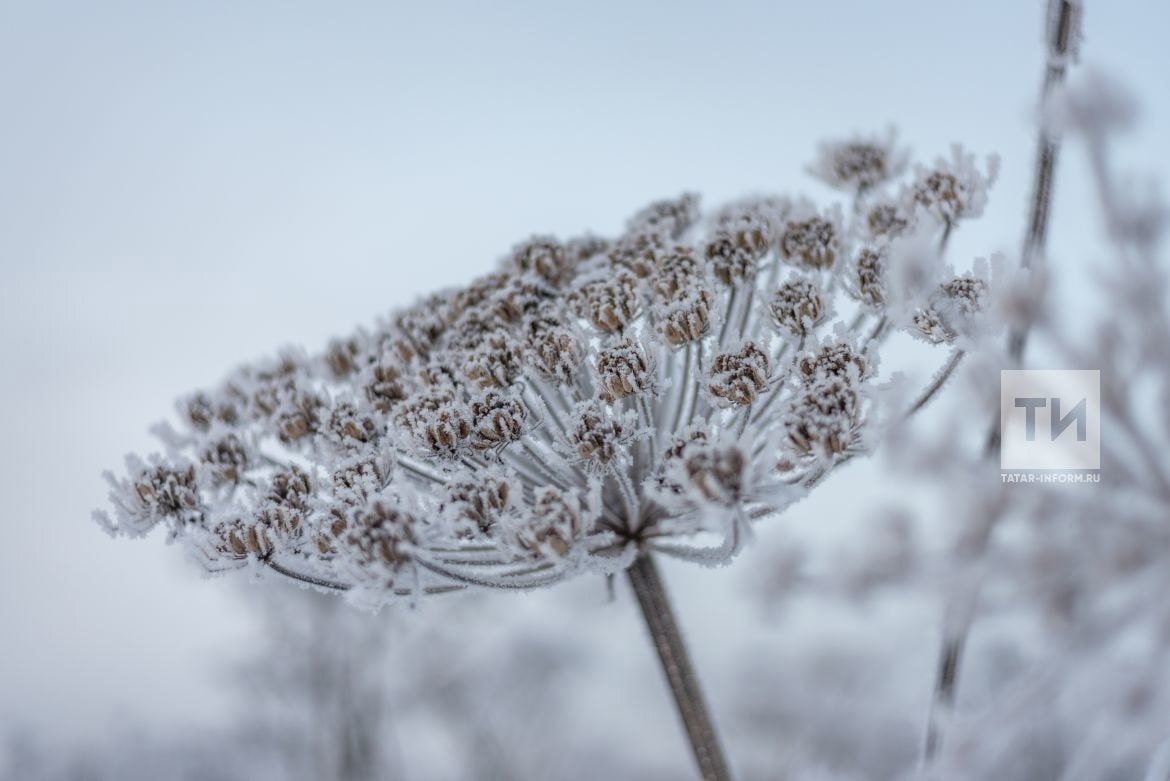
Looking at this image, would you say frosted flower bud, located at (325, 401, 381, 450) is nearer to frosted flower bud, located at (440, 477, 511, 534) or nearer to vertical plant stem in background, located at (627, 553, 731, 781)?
frosted flower bud, located at (440, 477, 511, 534)

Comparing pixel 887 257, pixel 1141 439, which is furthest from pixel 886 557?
pixel 887 257

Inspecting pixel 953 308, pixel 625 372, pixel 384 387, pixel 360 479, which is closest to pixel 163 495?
pixel 384 387

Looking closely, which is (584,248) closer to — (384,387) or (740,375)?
(384,387)

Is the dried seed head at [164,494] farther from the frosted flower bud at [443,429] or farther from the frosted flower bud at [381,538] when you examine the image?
the frosted flower bud at [381,538]

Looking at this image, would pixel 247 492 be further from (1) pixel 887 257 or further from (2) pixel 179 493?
(1) pixel 887 257

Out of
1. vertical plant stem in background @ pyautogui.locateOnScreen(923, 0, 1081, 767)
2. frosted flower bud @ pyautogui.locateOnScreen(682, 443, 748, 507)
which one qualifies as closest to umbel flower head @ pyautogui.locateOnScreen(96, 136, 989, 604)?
frosted flower bud @ pyautogui.locateOnScreen(682, 443, 748, 507)

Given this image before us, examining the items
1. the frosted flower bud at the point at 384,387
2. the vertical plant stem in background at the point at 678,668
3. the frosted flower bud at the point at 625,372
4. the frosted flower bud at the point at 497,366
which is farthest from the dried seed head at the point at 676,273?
the frosted flower bud at the point at 384,387

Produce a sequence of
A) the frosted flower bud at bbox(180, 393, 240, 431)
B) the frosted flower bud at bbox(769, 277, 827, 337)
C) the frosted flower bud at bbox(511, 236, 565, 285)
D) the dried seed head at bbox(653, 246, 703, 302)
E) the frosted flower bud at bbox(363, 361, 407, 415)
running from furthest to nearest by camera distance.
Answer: the frosted flower bud at bbox(180, 393, 240, 431), the frosted flower bud at bbox(511, 236, 565, 285), the frosted flower bud at bbox(363, 361, 407, 415), the dried seed head at bbox(653, 246, 703, 302), the frosted flower bud at bbox(769, 277, 827, 337)
